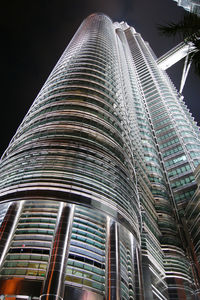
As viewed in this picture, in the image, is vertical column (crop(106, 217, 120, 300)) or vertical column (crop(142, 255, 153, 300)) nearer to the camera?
vertical column (crop(106, 217, 120, 300))

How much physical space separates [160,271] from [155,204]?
49.5 ft

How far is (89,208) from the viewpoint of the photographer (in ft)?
77.2

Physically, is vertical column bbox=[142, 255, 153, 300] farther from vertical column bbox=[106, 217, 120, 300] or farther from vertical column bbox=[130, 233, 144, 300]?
vertical column bbox=[106, 217, 120, 300]

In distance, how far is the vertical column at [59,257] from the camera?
16.4 meters

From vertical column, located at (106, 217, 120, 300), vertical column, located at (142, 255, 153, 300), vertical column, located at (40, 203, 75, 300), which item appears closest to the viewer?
vertical column, located at (40, 203, 75, 300)

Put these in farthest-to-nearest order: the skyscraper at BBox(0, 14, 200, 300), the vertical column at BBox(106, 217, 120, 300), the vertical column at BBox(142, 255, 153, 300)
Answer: the vertical column at BBox(142, 255, 153, 300), the skyscraper at BBox(0, 14, 200, 300), the vertical column at BBox(106, 217, 120, 300)

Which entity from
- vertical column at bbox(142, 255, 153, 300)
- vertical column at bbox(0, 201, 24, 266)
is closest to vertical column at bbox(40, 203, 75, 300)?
vertical column at bbox(0, 201, 24, 266)

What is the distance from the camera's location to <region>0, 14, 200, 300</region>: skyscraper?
64.4 feet

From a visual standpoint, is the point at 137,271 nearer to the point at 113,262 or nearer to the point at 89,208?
the point at 113,262

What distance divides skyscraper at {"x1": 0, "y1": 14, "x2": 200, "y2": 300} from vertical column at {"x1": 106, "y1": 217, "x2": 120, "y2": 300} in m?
0.09

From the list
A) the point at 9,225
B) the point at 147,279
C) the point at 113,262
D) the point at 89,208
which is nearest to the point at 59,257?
the point at 113,262

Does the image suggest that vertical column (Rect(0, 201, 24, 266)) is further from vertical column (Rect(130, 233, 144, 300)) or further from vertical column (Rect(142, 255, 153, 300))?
vertical column (Rect(142, 255, 153, 300))

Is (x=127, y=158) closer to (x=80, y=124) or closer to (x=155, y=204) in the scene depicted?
(x=80, y=124)

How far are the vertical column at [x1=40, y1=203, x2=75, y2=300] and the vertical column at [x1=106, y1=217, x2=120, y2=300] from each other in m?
4.11
